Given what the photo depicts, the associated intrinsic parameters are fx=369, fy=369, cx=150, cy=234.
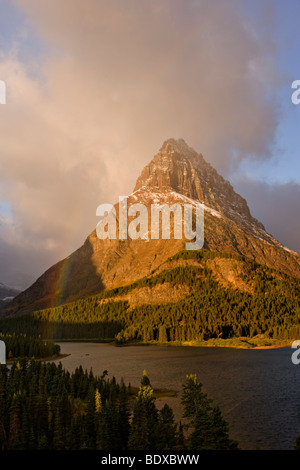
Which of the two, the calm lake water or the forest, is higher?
the forest

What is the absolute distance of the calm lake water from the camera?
65.2 m

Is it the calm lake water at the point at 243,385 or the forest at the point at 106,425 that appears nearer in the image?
the forest at the point at 106,425

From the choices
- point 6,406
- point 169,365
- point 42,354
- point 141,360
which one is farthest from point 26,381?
point 42,354

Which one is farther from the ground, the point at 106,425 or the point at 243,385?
the point at 106,425

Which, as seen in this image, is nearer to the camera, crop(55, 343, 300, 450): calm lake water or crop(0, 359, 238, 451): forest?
crop(0, 359, 238, 451): forest

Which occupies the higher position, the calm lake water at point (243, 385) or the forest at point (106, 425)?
the forest at point (106, 425)

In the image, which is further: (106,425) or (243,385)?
(243,385)

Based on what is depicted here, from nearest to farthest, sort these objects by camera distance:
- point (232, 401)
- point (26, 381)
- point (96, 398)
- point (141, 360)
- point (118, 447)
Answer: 1. point (118, 447)
2. point (96, 398)
3. point (232, 401)
4. point (26, 381)
5. point (141, 360)

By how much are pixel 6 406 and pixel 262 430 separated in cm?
4902

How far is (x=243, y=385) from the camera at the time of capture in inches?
4035

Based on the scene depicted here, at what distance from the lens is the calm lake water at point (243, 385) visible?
6519cm

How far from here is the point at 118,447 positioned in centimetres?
5631
